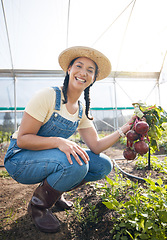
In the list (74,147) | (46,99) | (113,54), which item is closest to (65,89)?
(46,99)

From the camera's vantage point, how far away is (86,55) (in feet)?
5.30

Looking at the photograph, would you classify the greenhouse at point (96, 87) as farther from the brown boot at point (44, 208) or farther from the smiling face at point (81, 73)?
the smiling face at point (81, 73)

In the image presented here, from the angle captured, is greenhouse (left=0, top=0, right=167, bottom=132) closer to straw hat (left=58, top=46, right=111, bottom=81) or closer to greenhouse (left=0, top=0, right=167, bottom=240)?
greenhouse (left=0, top=0, right=167, bottom=240)

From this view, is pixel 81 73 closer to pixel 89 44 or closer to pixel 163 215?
pixel 163 215

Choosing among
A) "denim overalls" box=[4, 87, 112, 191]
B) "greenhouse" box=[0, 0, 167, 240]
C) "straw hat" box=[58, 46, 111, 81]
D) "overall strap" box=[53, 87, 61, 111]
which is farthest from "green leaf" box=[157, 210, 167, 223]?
"straw hat" box=[58, 46, 111, 81]

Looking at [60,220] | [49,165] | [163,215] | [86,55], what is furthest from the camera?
[86,55]

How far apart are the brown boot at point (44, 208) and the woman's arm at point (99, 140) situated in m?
0.58

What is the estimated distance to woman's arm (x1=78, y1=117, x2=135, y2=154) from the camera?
1621mm

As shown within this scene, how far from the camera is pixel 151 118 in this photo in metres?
1.61

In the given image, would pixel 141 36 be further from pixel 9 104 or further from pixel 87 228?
pixel 87 228

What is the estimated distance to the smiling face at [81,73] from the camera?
59.3 inches

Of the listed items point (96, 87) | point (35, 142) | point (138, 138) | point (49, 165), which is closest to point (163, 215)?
point (138, 138)

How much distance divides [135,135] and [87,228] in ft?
2.67

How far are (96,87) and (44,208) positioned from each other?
449 cm
